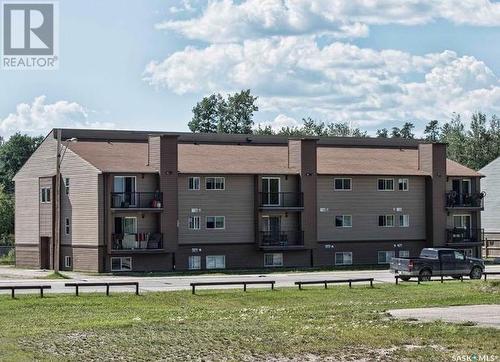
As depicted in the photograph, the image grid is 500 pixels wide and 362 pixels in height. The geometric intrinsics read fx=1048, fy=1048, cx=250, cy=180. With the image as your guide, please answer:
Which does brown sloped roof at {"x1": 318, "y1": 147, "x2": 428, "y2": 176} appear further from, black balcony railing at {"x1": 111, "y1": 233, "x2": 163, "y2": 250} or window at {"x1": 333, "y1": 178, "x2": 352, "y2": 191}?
black balcony railing at {"x1": 111, "y1": 233, "x2": 163, "y2": 250}

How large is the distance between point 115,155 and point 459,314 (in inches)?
1609

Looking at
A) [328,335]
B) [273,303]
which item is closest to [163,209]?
[273,303]

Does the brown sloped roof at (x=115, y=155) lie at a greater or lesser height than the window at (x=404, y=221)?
greater

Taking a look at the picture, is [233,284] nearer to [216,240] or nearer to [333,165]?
[216,240]

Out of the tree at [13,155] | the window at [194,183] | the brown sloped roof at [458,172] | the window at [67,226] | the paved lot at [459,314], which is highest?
the tree at [13,155]

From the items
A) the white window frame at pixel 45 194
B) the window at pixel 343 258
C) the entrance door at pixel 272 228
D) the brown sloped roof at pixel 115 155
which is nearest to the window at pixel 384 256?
the window at pixel 343 258

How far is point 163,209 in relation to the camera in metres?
69.3

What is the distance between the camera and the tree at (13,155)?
143 meters

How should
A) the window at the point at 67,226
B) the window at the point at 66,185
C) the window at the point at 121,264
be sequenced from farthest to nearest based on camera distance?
the window at the point at 66,185 → the window at the point at 67,226 → the window at the point at 121,264

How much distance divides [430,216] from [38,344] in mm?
54685

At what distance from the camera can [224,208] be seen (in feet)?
238

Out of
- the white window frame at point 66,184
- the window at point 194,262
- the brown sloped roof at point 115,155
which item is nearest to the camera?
the brown sloped roof at point 115,155

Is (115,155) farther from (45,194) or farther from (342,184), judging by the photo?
(342,184)

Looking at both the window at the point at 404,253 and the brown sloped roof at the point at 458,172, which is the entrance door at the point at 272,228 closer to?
the window at the point at 404,253
